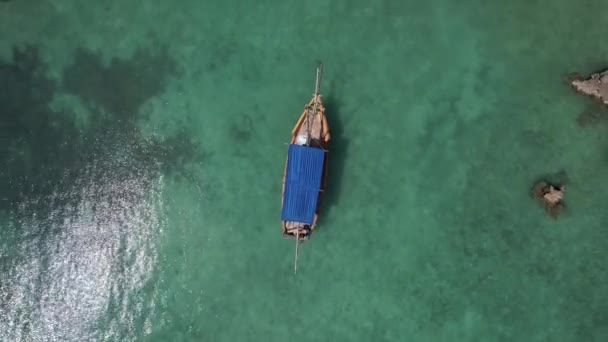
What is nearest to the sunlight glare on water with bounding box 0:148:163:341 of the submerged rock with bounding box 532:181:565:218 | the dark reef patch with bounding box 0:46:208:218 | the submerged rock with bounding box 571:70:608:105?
the dark reef patch with bounding box 0:46:208:218

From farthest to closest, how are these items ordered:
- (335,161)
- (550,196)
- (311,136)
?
(335,161), (311,136), (550,196)

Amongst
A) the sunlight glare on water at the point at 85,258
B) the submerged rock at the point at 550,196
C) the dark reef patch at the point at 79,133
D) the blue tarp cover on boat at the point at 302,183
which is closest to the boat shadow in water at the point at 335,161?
the blue tarp cover on boat at the point at 302,183

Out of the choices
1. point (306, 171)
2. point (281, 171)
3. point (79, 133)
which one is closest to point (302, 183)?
point (306, 171)

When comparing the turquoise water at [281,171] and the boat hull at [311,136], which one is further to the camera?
the turquoise water at [281,171]

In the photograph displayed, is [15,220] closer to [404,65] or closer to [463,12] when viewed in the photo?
[404,65]

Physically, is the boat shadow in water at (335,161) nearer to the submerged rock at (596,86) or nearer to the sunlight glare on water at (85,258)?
the sunlight glare on water at (85,258)

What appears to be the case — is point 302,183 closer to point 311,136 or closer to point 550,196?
point 311,136
